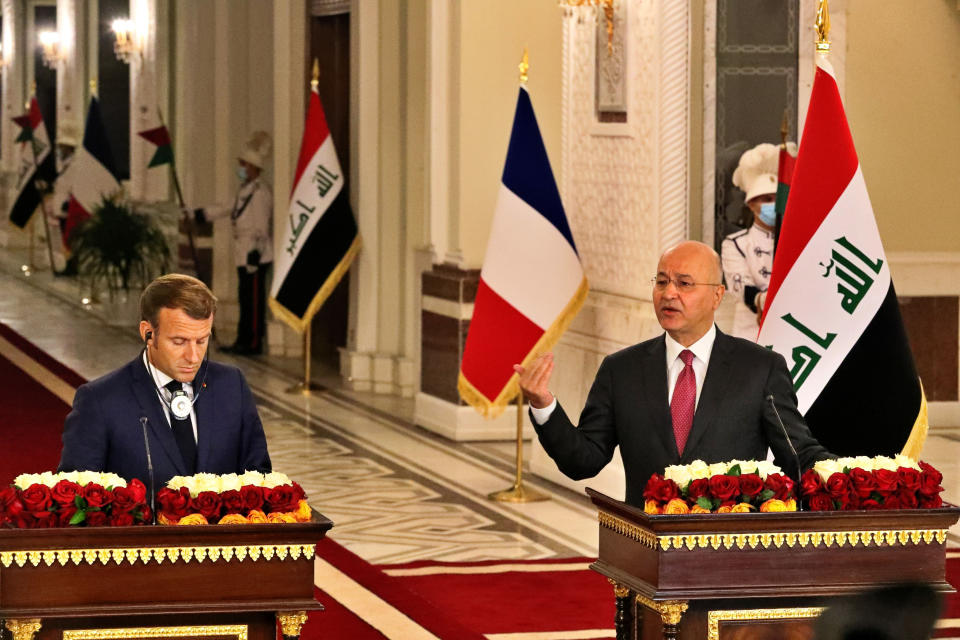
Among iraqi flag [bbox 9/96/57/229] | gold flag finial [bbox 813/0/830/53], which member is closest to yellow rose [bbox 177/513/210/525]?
gold flag finial [bbox 813/0/830/53]

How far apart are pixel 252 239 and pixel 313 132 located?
8.06 feet

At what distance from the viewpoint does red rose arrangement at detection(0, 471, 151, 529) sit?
3.59 metres

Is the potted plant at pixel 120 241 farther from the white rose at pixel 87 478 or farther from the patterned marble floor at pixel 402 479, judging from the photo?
the white rose at pixel 87 478

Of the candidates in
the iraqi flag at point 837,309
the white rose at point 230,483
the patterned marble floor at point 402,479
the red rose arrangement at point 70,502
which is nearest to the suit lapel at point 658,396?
the white rose at point 230,483

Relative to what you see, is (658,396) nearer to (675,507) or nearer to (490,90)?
(675,507)

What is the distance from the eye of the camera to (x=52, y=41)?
2706cm

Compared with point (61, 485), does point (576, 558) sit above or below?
below

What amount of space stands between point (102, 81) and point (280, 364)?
34.3 feet

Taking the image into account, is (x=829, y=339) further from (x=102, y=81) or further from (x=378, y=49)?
(x=102, y=81)

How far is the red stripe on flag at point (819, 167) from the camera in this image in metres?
6.31

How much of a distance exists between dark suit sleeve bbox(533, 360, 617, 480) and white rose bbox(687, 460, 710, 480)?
341 mm

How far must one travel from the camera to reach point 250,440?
13.7ft

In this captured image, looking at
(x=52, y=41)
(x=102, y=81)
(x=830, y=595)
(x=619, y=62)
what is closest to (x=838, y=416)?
(x=830, y=595)

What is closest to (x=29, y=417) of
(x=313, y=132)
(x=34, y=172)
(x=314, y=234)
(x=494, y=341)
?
(x=314, y=234)
